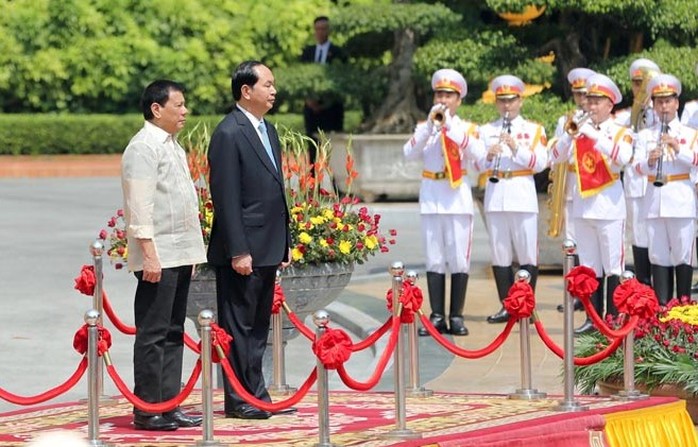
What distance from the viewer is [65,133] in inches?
1195

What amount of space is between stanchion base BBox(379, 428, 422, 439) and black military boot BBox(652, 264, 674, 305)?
5.23m

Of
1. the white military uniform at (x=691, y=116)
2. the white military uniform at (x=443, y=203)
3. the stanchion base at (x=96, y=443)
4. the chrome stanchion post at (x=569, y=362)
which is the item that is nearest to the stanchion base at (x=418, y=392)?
the chrome stanchion post at (x=569, y=362)

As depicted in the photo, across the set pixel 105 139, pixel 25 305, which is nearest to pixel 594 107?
pixel 25 305

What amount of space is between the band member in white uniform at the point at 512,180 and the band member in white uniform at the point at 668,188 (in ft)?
2.48

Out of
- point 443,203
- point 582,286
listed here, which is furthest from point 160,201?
point 443,203

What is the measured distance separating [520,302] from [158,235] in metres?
1.81

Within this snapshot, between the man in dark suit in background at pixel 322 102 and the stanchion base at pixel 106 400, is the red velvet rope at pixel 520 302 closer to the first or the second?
the stanchion base at pixel 106 400

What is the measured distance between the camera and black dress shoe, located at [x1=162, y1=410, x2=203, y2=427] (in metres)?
8.20

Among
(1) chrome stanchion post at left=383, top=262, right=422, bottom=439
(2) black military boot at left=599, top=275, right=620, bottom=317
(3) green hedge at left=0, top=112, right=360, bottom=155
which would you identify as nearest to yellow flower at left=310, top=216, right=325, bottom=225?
(1) chrome stanchion post at left=383, top=262, right=422, bottom=439

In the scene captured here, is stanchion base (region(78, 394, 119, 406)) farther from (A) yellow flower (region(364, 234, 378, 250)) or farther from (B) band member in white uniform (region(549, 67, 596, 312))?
(B) band member in white uniform (region(549, 67, 596, 312))

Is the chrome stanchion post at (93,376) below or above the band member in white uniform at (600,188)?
below

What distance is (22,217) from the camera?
20.9m

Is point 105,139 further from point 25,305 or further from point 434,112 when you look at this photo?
point 434,112

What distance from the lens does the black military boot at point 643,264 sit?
13422 mm
